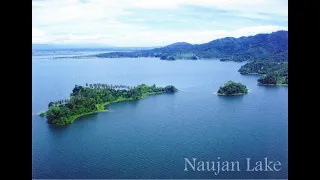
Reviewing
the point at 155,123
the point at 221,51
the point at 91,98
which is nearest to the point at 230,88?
the point at 221,51

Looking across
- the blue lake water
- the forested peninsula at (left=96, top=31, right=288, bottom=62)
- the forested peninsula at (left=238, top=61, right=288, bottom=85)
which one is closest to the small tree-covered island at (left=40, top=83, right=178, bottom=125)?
the blue lake water

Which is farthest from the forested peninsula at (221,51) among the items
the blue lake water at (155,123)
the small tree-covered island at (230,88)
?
the small tree-covered island at (230,88)

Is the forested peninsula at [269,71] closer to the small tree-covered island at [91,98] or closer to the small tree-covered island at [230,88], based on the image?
the small tree-covered island at [230,88]

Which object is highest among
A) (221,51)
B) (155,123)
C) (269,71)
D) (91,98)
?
(221,51)

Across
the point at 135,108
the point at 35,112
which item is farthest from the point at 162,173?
the point at 35,112

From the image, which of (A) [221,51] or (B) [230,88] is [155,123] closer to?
(B) [230,88]

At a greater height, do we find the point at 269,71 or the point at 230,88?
the point at 269,71

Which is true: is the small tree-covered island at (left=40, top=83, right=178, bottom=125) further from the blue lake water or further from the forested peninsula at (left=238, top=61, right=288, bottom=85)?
the forested peninsula at (left=238, top=61, right=288, bottom=85)
